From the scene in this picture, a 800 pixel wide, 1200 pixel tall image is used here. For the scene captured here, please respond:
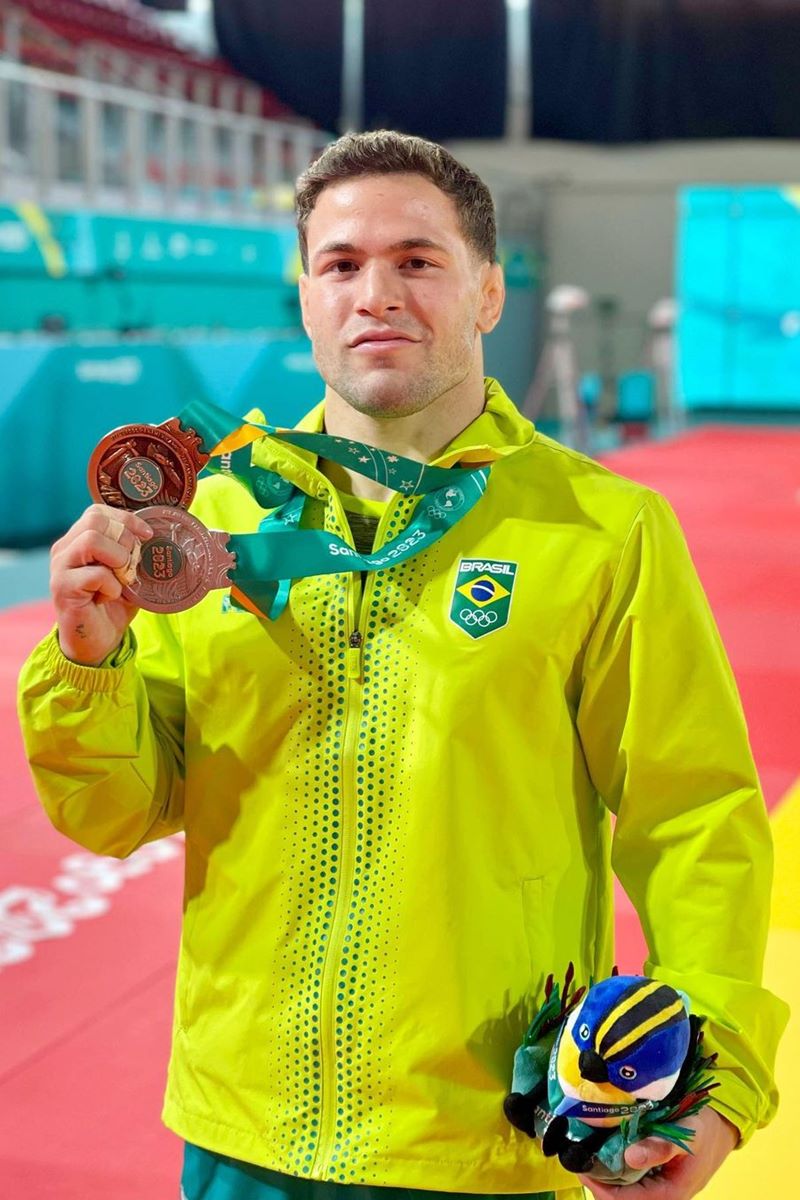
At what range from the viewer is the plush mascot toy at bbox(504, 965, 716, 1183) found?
5.18 ft

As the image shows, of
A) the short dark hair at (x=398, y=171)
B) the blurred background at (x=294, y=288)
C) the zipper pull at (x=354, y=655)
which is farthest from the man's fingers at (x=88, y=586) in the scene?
the blurred background at (x=294, y=288)

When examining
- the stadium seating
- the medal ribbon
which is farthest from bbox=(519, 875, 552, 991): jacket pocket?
the stadium seating

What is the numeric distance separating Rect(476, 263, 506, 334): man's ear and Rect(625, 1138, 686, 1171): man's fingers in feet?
3.24

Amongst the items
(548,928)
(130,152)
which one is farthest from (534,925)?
(130,152)

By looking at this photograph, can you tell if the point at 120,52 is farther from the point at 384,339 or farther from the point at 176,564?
the point at 176,564

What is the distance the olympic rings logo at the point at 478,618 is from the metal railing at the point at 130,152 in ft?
37.2

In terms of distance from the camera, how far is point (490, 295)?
6.52ft

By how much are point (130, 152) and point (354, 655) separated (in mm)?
14512

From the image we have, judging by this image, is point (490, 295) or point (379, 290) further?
point (490, 295)

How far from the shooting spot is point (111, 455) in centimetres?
174

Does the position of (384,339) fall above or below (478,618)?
above

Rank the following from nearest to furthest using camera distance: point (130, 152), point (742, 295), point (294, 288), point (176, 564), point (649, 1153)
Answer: point (649, 1153), point (176, 564), point (130, 152), point (294, 288), point (742, 295)

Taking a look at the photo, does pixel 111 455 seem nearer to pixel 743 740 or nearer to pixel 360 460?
pixel 360 460

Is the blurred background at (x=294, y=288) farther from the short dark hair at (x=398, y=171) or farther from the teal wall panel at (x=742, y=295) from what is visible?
the short dark hair at (x=398, y=171)
